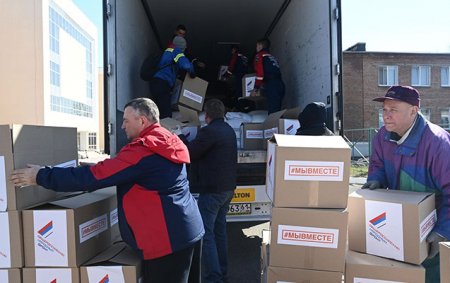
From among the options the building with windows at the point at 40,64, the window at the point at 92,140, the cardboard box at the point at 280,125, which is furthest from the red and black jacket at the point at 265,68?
the window at the point at 92,140

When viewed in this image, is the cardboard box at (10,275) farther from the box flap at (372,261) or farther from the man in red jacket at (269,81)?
the man in red jacket at (269,81)

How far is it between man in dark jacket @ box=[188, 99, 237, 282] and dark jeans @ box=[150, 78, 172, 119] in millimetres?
1346

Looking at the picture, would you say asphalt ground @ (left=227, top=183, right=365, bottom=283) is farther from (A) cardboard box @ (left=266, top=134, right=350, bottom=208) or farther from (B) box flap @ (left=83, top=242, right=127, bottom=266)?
(B) box flap @ (left=83, top=242, right=127, bottom=266)

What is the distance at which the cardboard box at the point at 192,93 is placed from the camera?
4.78 meters

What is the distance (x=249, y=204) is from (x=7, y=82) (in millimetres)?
35797

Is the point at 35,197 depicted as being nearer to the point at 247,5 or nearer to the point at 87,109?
the point at 247,5

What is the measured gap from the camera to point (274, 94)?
5074 millimetres

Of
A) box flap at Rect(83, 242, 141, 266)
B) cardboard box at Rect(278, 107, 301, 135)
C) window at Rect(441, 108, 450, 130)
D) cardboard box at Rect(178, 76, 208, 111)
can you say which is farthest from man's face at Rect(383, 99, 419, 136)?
window at Rect(441, 108, 450, 130)

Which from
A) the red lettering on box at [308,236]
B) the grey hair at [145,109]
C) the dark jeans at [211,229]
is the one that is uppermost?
the grey hair at [145,109]

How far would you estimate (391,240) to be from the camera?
7.11 ft

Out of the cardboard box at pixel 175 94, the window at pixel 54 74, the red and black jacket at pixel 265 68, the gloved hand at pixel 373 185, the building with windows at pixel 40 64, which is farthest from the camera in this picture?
the window at pixel 54 74

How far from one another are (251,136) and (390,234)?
2062 millimetres

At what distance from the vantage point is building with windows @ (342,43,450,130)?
25.4 metres

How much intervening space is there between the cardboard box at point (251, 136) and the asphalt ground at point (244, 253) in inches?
32.8
